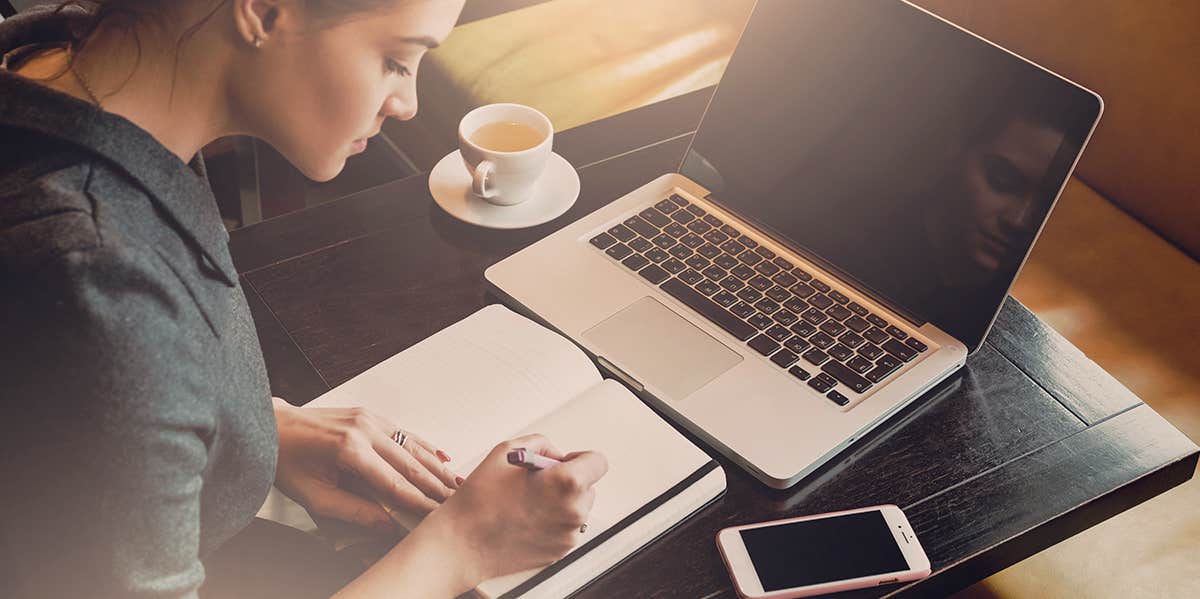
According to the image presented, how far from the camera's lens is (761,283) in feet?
3.27

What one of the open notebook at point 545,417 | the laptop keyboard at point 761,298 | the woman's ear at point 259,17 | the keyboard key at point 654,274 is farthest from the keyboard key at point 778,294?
the woman's ear at point 259,17

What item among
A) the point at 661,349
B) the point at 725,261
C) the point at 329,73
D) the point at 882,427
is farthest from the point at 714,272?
the point at 329,73

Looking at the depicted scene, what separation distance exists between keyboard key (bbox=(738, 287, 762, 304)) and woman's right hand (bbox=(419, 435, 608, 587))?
1.00 feet

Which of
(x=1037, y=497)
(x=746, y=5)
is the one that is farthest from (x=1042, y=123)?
(x=746, y=5)

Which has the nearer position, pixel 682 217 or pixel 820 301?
pixel 820 301

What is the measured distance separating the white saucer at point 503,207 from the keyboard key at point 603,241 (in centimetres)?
6

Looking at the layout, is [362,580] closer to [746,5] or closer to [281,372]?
[281,372]

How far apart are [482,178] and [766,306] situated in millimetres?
325

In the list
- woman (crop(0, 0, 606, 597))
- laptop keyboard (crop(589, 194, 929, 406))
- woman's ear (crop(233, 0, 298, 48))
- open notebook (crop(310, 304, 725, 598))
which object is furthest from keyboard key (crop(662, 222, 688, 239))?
woman's ear (crop(233, 0, 298, 48))

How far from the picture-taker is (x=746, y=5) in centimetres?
190

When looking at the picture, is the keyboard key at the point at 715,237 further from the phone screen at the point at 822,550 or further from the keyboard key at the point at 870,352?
the phone screen at the point at 822,550

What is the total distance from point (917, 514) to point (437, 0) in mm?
536

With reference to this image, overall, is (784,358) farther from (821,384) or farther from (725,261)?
(725,261)

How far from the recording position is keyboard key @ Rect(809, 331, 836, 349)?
93 centimetres
